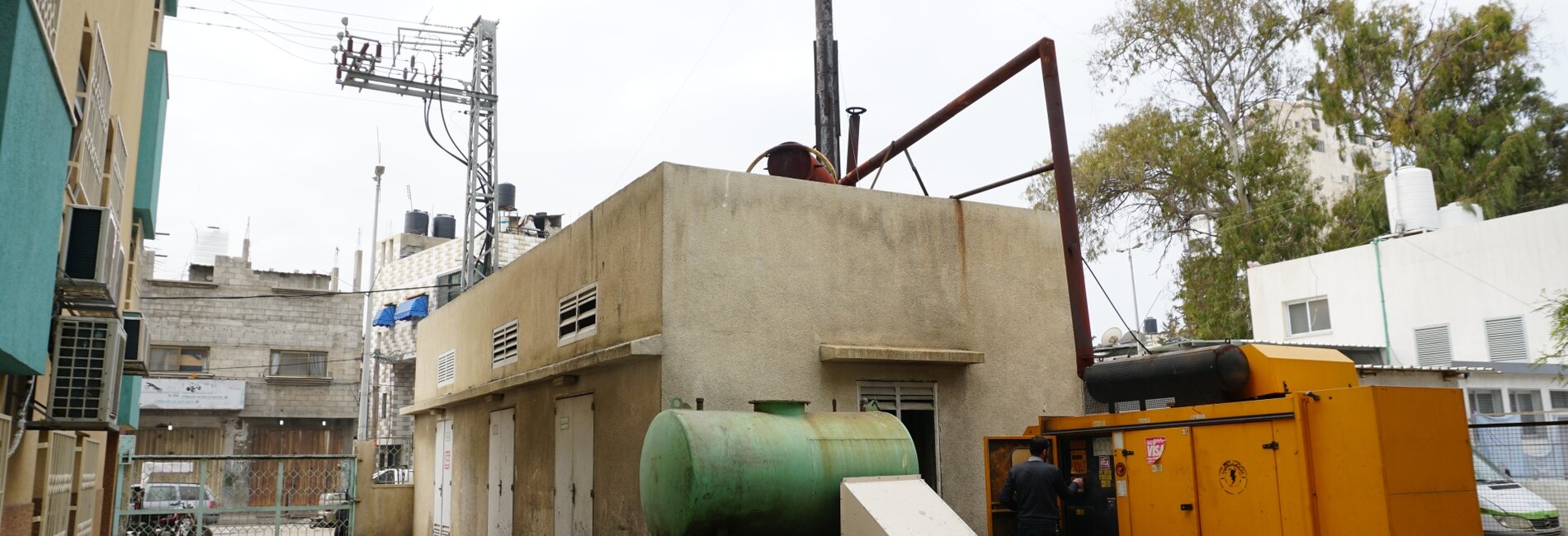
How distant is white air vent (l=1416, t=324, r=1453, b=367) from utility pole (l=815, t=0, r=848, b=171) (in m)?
13.2

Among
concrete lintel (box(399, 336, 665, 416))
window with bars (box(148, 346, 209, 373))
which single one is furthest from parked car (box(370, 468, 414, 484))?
concrete lintel (box(399, 336, 665, 416))

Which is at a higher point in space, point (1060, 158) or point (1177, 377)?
point (1060, 158)

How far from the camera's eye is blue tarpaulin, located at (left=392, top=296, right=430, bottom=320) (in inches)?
1427

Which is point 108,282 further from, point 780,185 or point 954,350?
point 954,350

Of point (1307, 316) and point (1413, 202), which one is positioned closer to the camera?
point (1413, 202)

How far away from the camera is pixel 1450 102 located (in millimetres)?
30047

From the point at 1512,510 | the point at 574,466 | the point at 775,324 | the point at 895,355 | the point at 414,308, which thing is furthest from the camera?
the point at 414,308

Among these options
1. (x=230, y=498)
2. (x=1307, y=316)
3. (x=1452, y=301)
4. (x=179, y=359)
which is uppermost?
(x=179, y=359)

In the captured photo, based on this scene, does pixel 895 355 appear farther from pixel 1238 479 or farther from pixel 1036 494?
pixel 1238 479

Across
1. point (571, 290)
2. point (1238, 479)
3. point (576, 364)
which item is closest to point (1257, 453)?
point (1238, 479)

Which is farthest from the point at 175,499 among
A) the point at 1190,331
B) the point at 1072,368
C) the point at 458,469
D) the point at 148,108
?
the point at 1190,331

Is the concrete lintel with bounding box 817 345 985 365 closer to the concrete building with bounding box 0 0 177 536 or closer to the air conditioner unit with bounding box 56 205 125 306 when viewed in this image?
the concrete building with bounding box 0 0 177 536

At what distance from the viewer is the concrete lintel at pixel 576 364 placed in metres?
10.8

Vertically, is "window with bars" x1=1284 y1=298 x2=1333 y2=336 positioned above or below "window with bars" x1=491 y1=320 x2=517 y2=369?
above
